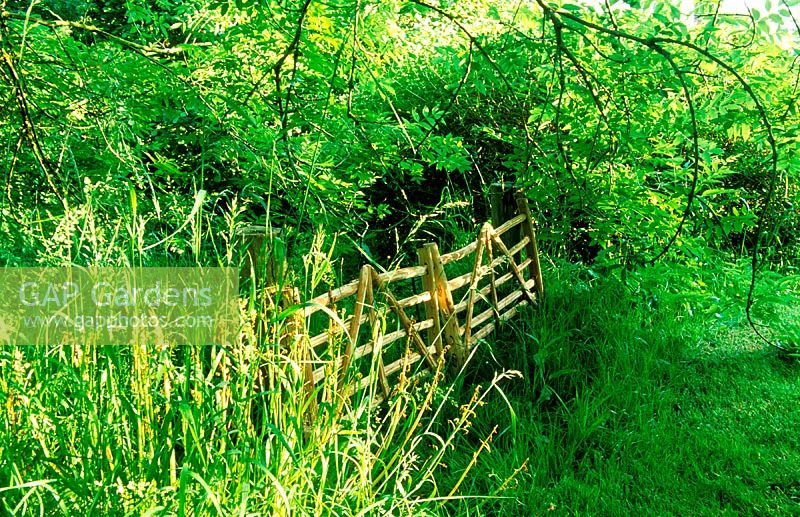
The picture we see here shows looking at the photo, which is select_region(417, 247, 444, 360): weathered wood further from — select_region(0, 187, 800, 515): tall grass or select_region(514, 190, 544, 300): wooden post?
select_region(514, 190, 544, 300): wooden post

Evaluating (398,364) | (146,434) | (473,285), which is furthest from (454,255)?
(146,434)

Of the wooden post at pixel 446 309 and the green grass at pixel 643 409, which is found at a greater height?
the wooden post at pixel 446 309

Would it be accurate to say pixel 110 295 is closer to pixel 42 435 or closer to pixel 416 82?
pixel 42 435

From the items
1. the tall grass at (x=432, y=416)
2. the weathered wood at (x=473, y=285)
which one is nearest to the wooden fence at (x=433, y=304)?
the weathered wood at (x=473, y=285)

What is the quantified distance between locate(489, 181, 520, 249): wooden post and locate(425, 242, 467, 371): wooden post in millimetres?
1173

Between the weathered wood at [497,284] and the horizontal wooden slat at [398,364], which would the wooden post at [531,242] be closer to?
the weathered wood at [497,284]

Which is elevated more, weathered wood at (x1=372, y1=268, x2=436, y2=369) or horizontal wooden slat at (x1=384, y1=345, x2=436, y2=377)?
weathered wood at (x1=372, y1=268, x2=436, y2=369)

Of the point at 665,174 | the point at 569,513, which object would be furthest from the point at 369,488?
the point at 665,174

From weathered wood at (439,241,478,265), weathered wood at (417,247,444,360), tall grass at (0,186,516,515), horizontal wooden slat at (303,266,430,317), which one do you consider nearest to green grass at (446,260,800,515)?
weathered wood at (417,247,444,360)

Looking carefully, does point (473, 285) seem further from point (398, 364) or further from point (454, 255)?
point (398, 364)

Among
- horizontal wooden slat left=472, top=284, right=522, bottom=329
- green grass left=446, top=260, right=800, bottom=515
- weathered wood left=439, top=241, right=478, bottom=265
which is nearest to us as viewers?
green grass left=446, top=260, right=800, bottom=515

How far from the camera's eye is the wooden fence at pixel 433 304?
10.5ft

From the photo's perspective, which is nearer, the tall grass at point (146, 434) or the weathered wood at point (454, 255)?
the tall grass at point (146, 434)

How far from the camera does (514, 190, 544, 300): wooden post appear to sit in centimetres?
515
